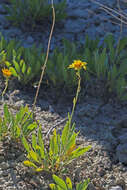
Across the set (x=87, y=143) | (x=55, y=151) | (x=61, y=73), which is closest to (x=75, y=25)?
(x=61, y=73)

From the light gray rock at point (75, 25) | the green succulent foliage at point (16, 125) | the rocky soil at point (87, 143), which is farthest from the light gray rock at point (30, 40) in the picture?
the green succulent foliage at point (16, 125)

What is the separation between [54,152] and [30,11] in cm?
228

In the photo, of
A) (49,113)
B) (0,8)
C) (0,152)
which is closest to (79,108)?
(49,113)

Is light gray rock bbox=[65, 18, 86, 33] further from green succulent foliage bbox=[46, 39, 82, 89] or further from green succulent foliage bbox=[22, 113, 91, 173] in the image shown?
green succulent foliage bbox=[22, 113, 91, 173]

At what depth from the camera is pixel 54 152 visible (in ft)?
6.02

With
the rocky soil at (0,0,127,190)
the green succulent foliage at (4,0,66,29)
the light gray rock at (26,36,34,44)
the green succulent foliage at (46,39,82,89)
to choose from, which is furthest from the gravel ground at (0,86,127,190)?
the green succulent foliage at (4,0,66,29)

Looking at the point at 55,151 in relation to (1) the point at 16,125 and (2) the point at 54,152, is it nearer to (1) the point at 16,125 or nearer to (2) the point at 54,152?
(2) the point at 54,152

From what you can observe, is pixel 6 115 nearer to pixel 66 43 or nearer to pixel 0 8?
pixel 66 43

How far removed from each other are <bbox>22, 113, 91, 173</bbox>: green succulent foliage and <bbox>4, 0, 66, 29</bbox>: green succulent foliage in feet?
6.93

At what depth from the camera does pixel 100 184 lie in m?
1.93

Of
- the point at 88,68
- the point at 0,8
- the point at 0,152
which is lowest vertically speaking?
the point at 0,152

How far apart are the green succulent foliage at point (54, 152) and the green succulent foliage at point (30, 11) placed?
6.93 feet

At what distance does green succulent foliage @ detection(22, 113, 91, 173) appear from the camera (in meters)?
1.81

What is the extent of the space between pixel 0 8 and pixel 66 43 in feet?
4.42
